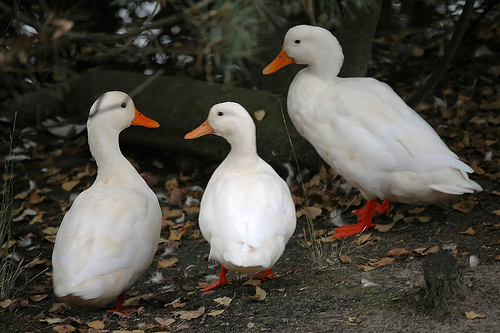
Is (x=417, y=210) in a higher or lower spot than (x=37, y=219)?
higher

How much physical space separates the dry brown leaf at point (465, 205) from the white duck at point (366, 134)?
37 cm

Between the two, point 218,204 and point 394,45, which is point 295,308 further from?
point 394,45

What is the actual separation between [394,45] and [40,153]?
14.4 feet

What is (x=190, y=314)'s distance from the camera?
335 centimetres

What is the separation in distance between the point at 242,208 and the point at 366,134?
120cm

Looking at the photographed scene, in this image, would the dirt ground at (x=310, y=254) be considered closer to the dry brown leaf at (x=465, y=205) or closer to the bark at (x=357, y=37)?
the dry brown leaf at (x=465, y=205)

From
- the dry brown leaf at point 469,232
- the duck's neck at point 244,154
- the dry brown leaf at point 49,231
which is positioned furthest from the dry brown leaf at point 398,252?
the dry brown leaf at point 49,231

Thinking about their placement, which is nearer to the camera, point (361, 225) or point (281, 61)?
point (361, 225)

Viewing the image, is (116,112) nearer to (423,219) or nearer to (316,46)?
(316,46)

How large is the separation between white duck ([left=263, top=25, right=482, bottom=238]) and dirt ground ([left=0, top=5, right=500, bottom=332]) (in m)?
0.32

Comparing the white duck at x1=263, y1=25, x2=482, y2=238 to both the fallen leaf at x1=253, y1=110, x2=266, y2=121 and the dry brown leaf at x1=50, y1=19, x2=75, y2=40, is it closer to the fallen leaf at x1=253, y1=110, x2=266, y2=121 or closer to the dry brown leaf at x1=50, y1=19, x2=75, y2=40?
the fallen leaf at x1=253, y1=110, x2=266, y2=121

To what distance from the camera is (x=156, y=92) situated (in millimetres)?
6293

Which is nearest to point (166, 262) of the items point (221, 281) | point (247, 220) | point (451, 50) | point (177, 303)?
point (221, 281)

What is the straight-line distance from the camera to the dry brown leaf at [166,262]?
14.9 ft
